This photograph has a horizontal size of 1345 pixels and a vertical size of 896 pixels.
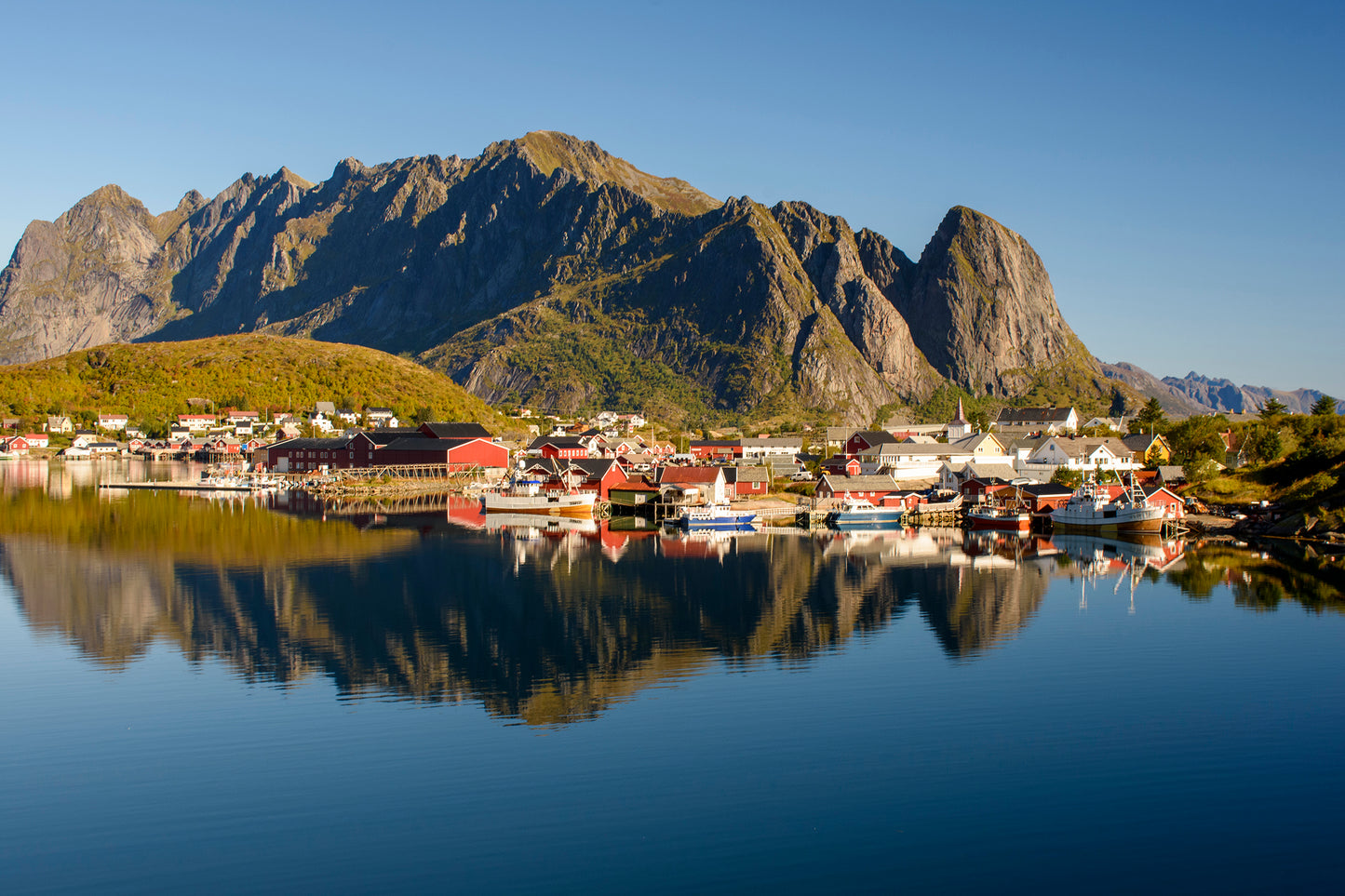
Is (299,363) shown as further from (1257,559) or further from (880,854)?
(880,854)

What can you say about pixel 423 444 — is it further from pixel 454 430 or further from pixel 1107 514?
pixel 1107 514

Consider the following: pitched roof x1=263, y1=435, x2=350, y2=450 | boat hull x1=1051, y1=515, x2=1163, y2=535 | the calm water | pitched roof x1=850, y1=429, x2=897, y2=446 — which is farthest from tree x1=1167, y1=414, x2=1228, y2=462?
pitched roof x1=263, y1=435, x2=350, y2=450

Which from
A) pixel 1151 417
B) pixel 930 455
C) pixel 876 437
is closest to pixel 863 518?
pixel 930 455

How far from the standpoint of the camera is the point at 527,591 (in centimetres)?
3694

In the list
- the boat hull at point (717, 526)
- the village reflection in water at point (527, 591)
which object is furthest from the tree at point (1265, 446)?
the boat hull at point (717, 526)

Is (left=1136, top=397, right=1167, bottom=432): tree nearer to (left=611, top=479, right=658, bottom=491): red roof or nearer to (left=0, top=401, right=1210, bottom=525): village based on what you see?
(left=0, top=401, right=1210, bottom=525): village

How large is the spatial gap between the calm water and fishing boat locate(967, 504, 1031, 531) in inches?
848

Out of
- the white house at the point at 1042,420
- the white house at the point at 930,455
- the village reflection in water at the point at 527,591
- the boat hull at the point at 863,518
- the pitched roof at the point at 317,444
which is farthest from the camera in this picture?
the white house at the point at 1042,420

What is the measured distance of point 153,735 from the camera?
19.8 meters

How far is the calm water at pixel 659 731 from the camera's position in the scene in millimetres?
14469

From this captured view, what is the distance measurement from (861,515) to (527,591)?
3348cm

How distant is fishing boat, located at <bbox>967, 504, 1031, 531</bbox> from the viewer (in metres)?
62.6

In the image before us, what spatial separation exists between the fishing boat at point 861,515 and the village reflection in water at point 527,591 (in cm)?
315

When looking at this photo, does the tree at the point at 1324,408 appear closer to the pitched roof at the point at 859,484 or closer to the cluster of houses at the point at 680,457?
the cluster of houses at the point at 680,457
